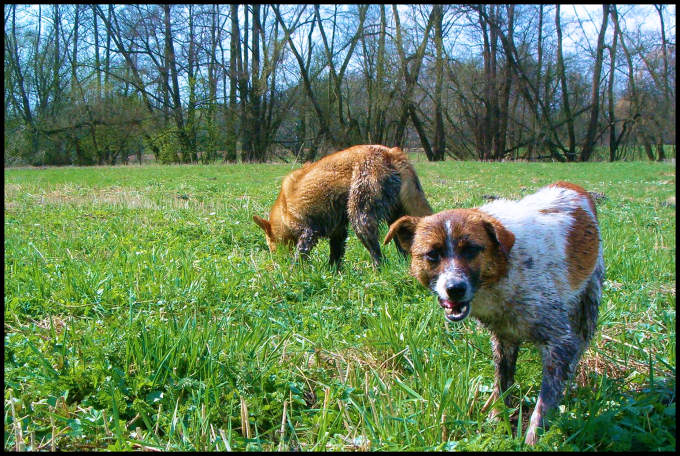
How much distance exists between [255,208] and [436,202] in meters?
3.67

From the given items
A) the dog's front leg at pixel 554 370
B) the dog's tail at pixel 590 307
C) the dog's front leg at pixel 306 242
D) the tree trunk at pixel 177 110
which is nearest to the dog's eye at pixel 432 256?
the dog's front leg at pixel 554 370

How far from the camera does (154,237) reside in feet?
23.1

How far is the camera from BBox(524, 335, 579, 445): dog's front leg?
2.73 metres

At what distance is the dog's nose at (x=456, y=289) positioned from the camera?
8.48ft

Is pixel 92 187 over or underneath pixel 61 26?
underneath

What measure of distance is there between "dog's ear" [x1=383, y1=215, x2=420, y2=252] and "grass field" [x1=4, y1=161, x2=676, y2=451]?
636 millimetres

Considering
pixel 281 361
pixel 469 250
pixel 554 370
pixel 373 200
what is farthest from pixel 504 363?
pixel 373 200

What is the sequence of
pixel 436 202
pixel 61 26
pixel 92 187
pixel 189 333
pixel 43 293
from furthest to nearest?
pixel 61 26 → pixel 92 187 → pixel 436 202 → pixel 43 293 → pixel 189 333

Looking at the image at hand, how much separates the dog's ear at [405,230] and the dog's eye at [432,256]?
0.30m

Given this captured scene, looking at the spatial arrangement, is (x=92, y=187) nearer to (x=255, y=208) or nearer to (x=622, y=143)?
(x=255, y=208)

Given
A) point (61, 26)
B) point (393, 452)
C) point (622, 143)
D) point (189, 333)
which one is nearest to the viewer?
point (393, 452)

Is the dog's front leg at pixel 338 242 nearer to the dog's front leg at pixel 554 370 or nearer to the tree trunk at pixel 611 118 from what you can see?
the dog's front leg at pixel 554 370

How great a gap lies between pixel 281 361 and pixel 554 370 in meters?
1.55

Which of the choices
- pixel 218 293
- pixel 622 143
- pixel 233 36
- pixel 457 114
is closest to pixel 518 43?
pixel 457 114
